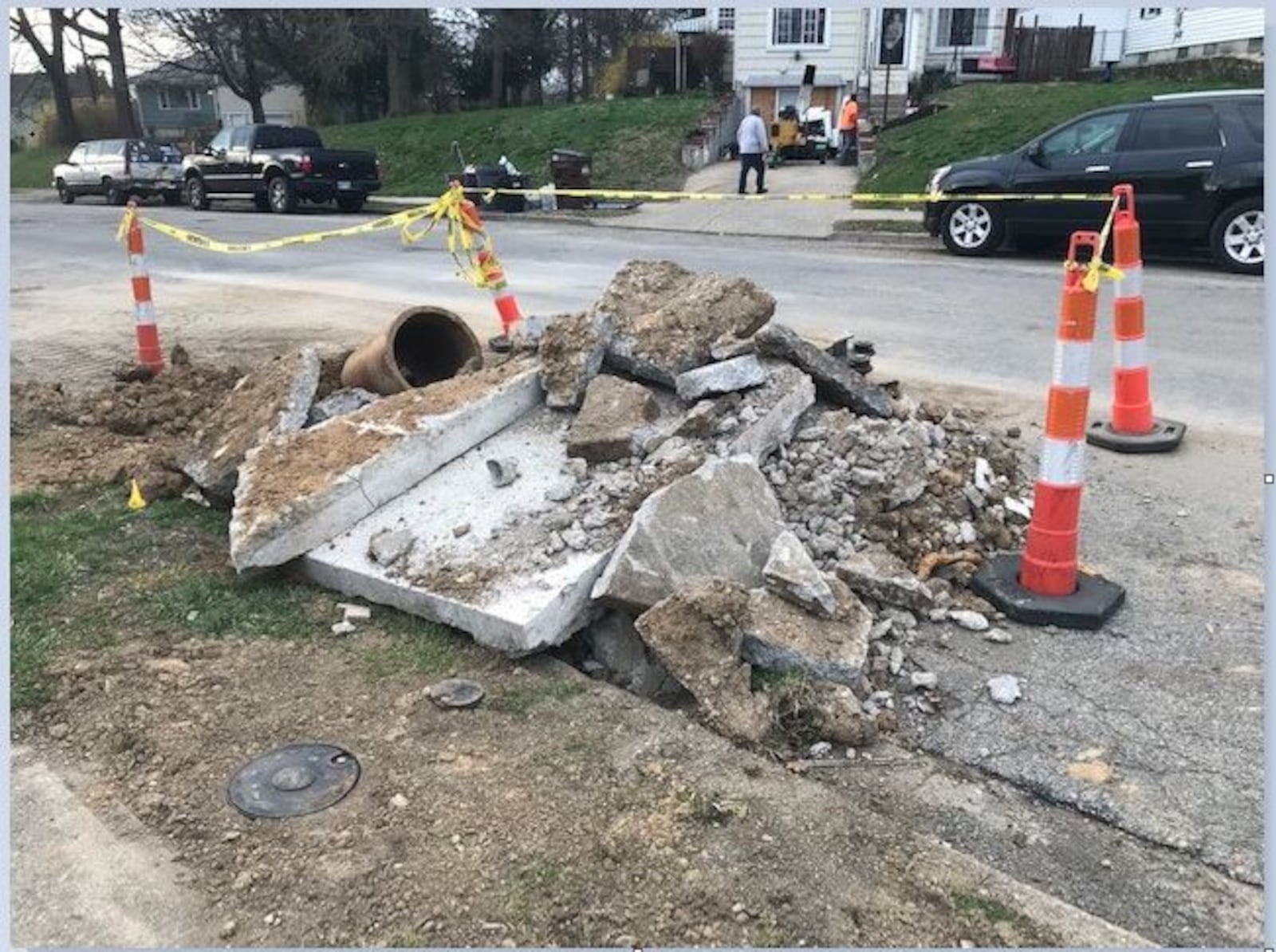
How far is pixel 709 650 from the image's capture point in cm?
352

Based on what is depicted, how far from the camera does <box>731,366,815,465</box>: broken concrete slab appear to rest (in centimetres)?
462

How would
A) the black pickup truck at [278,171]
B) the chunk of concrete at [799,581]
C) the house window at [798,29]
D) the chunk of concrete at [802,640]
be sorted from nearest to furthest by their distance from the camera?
1. the chunk of concrete at [802,640]
2. the chunk of concrete at [799,581]
3. the black pickup truck at [278,171]
4. the house window at [798,29]

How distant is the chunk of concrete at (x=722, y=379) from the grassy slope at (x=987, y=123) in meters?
17.1

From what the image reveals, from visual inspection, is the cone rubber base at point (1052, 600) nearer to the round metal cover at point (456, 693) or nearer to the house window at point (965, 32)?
the round metal cover at point (456, 693)

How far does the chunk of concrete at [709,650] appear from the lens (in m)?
3.38

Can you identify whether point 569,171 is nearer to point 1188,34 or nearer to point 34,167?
point 1188,34

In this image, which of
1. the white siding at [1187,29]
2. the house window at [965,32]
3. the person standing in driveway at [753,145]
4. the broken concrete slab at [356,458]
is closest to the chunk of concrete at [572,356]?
the broken concrete slab at [356,458]

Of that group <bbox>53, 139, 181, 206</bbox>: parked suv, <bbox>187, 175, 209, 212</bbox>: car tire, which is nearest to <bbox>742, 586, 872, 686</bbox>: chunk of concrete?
<bbox>187, 175, 209, 212</bbox>: car tire

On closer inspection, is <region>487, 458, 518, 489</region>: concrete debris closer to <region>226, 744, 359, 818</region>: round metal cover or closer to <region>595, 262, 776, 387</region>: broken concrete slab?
<region>595, 262, 776, 387</region>: broken concrete slab

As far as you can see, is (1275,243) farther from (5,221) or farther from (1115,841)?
(5,221)

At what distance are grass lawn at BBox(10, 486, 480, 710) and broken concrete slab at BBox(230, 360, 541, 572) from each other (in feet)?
0.78

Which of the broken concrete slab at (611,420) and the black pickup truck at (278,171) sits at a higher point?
the black pickup truck at (278,171)

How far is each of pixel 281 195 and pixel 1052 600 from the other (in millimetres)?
23554

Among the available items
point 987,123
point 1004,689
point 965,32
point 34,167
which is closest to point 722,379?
point 1004,689
